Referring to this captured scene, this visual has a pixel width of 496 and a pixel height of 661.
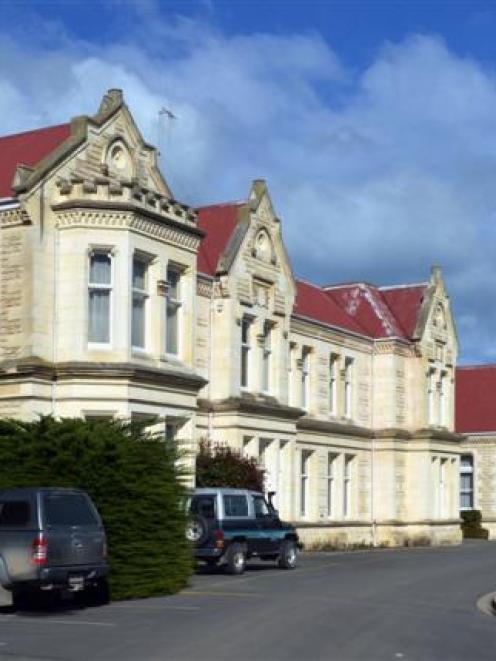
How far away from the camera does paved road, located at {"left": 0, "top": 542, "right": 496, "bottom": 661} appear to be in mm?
14805

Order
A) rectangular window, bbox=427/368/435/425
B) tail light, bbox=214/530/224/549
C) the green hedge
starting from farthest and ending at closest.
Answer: the green hedge < rectangular window, bbox=427/368/435/425 < tail light, bbox=214/530/224/549

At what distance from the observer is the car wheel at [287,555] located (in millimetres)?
30156

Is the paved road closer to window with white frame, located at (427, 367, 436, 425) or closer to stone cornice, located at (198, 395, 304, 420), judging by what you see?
stone cornice, located at (198, 395, 304, 420)

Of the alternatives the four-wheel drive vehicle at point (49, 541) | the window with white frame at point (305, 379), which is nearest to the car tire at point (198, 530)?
the four-wheel drive vehicle at point (49, 541)

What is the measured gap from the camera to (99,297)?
29.4 m

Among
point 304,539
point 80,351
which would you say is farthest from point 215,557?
point 304,539

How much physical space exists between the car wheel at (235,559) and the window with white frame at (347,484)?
19168 millimetres

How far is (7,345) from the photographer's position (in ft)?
94.4

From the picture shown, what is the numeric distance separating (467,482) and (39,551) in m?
50.3

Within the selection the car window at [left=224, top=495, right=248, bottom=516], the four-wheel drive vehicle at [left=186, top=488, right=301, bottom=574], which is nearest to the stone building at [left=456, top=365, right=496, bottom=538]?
the four-wheel drive vehicle at [left=186, top=488, right=301, bottom=574]

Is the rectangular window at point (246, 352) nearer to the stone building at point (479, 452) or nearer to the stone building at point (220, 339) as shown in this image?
the stone building at point (220, 339)

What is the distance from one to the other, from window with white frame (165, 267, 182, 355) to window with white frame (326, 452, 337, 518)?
15.5 metres

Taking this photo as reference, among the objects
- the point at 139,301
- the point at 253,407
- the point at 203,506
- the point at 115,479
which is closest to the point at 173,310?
the point at 139,301

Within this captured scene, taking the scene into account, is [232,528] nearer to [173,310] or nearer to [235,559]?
[235,559]
